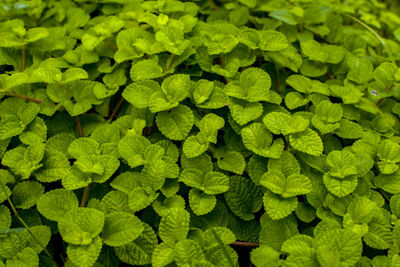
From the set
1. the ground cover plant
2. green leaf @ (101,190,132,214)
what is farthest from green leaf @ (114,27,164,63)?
green leaf @ (101,190,132,214)

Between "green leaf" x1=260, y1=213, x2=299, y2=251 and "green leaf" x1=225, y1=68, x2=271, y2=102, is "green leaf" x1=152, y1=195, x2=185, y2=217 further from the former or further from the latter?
"green leaf" x1=225, y1=68, x2=271, y2=102

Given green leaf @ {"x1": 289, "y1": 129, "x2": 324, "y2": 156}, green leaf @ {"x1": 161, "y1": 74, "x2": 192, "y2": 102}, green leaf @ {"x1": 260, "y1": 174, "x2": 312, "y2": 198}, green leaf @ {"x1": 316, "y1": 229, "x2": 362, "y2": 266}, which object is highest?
green leaf @ {"x1": 161, "y1": 74, "x2": 192, "y2": 102}

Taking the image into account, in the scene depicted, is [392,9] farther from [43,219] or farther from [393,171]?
[43,219]

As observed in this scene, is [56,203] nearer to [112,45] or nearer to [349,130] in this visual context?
[112,45]

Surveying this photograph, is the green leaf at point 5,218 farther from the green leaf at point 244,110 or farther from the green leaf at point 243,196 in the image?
the green leaf at point 244,110

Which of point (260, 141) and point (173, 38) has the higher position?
point (173, 38)

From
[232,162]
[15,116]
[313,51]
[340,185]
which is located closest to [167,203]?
[232,162]

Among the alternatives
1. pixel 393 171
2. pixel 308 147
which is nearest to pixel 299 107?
pixel 308 147

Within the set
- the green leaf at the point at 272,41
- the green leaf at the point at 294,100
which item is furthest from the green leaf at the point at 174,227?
the green leaf at the point at 272,41
